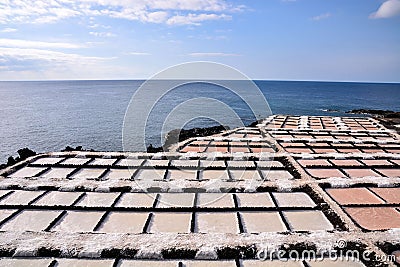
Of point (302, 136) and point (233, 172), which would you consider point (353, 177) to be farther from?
point (302, 136)

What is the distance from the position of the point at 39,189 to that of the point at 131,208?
4.74 feet

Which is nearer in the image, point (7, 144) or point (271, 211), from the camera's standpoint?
point (271, 211)

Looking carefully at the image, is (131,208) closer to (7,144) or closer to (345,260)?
(345,260)

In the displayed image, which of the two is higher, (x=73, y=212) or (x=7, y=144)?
(x=73, y=212)

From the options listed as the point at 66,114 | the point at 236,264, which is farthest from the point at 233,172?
the point at 66,114

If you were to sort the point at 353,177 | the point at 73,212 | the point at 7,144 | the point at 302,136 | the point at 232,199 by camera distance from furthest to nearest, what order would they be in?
the point at 7,144, the point at 302,136, the point at 353,177, the point at 232,199, the point at 73,212

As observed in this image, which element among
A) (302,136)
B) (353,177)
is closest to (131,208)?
(353,177)

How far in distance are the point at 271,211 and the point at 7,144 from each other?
60.1ft

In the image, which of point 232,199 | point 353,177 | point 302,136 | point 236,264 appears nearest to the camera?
point 236,264

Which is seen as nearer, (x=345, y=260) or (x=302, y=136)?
(x=345, y=260)

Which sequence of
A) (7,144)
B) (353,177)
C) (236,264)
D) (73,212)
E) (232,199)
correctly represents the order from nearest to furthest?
(236,264) < (73,212) < (232,199) < (353,177) < (7,144)

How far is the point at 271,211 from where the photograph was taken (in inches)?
150

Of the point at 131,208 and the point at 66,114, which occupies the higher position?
the point at 131,208

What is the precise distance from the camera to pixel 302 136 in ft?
27.8
